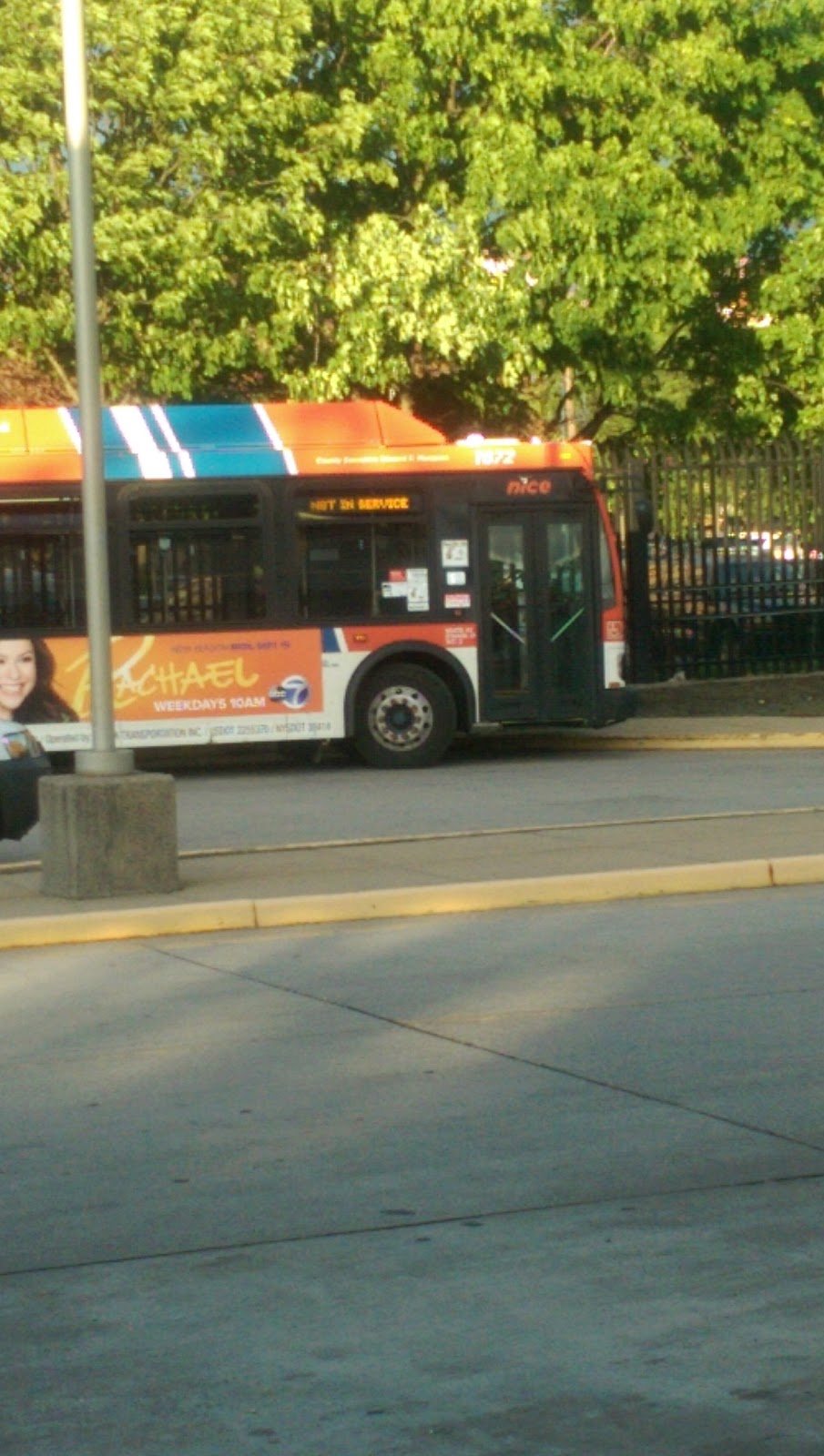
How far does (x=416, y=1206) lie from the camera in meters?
6.14

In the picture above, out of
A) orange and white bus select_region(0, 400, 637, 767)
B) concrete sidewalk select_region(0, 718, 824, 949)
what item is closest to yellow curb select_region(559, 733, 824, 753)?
orange and white bus select_region(0, 400, 637, 767)

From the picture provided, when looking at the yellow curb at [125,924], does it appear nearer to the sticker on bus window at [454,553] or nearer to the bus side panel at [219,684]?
the bus side panel at [219,684]

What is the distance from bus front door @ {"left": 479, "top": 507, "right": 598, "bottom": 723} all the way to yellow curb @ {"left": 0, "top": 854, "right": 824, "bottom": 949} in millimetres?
8788

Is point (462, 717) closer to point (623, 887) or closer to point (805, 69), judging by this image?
point (623, 887)

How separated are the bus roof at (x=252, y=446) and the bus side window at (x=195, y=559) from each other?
0.90ft

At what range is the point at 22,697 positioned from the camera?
66.6 ft

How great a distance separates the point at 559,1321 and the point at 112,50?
71.2 feet

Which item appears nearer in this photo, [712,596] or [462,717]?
[462,717]

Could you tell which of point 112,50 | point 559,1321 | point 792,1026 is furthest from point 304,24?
point 559,1321

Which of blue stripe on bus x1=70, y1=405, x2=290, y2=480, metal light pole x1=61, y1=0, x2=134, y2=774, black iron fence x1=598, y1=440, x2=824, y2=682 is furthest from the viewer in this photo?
→ black iron fence x1=598, y1=440, x2=824, y2=682

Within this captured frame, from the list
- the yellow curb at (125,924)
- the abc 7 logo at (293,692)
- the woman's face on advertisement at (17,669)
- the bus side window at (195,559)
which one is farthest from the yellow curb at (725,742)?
the yellow curb at (125,924)

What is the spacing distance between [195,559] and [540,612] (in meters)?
3.33

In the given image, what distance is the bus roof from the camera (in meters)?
20.3

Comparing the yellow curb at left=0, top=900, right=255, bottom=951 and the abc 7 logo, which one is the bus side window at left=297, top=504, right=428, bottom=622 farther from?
the yellow curb at left=0, top=900, right=255, bottom=951
